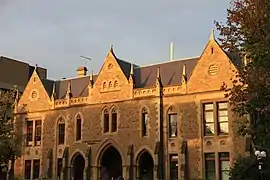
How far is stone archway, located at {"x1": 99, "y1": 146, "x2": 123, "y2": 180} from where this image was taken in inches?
1882

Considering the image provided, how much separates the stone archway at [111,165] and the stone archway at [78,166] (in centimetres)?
265

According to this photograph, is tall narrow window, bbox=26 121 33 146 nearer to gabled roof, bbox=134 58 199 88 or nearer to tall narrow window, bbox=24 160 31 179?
tall narrow window, bbox=24 160 31 179

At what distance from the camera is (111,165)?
48969 mm

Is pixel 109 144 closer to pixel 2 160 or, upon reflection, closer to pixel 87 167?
pixel 87 167

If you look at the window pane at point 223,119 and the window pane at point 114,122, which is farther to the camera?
the window pane at point 114,122

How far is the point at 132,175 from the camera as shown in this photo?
44.0 meters

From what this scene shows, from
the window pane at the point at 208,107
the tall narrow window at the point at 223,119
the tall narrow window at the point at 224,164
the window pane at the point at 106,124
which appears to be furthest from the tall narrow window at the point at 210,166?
the window pane at the point at 106,124

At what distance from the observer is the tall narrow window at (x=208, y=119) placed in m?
41.2

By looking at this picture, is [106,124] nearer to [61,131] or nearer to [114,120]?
[114,120]

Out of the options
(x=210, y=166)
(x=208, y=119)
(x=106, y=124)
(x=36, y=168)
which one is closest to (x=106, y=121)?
(x=106, y=124)

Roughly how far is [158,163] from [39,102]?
54.3ft

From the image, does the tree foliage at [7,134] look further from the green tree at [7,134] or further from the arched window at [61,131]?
the arched window at [61,131]

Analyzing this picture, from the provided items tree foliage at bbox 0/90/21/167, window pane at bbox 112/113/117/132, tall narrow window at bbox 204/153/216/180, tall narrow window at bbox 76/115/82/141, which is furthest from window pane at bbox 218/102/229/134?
tree foliage at bbox 0/90/21/167

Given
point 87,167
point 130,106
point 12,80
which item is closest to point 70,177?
point 87,167
